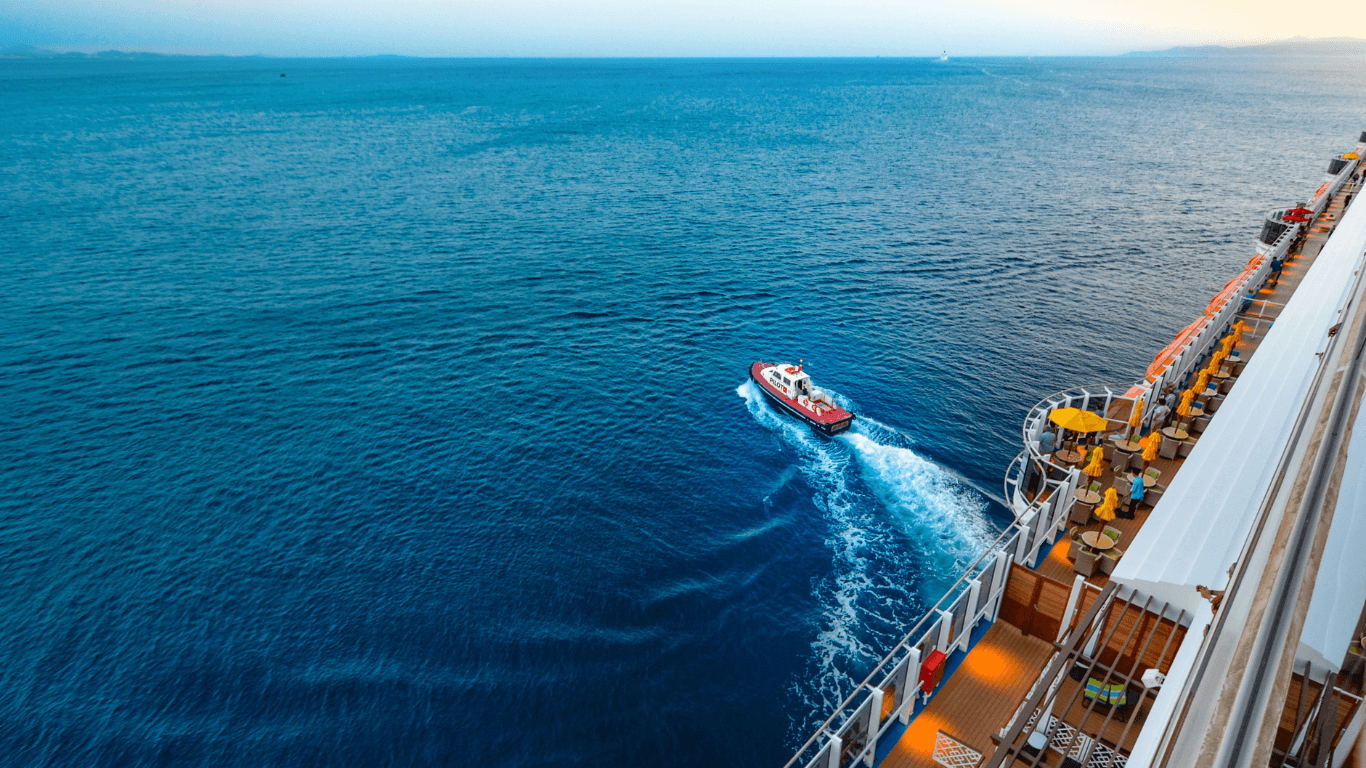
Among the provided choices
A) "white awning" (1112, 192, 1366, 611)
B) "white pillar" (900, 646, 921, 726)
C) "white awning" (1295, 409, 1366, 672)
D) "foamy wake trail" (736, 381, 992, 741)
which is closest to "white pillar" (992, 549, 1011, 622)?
"white awning" (1112, 192, 1366, 611)

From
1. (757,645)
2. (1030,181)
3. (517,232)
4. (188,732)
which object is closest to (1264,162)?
(1030,181)

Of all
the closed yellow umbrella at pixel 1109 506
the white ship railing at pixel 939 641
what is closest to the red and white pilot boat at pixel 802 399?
the white ship railing at pixel 939 641

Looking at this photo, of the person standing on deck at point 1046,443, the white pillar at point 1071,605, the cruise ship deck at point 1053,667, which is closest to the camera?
the cruise ship deck at point 1053,667

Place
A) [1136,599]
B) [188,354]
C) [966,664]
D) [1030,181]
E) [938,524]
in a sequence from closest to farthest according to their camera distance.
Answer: [1136,599] < [966,664] < [938,524] < [188,354] < [1030,181]

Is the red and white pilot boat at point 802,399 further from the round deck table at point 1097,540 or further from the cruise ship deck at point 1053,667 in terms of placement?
the round deck table at point 1097,540

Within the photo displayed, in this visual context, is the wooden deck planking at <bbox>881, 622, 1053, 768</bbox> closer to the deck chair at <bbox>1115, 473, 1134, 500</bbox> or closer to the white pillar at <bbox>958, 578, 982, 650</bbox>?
the white pillar at <bbox>958, 578, 982, 650</bbox>

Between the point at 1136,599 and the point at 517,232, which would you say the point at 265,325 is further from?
the point at 1136,599
